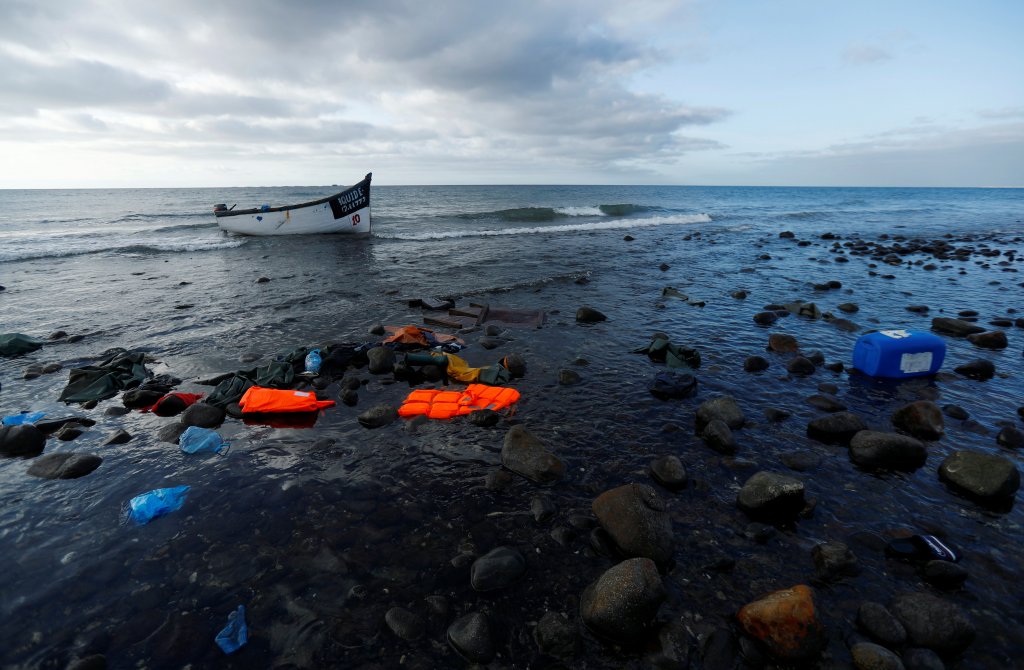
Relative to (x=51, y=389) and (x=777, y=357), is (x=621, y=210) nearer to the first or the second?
(x=777, y=357)

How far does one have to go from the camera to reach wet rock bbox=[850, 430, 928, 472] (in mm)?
5668

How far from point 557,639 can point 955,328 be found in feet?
41.3

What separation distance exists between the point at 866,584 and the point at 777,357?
20.1 ft

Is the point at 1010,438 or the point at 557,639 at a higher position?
the point at 1010,438

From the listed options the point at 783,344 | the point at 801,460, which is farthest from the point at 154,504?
the point at 783,344

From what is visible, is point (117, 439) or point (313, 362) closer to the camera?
point (117, 439)

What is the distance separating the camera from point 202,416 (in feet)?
22.6

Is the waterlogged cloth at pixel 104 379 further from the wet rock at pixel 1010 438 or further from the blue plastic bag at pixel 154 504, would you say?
the wet rock at pixel 1010 438

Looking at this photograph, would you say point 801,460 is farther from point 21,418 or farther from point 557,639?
point 21,418

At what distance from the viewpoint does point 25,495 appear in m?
5.39

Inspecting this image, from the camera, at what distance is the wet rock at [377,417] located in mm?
6852

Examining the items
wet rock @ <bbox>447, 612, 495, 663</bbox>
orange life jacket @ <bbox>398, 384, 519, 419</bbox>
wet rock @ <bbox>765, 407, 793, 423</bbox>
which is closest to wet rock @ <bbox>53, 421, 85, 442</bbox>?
orange life jacket @ <bbox>398, 384, 519, 419</bbox>

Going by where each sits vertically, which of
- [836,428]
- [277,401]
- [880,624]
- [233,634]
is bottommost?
[233,634]

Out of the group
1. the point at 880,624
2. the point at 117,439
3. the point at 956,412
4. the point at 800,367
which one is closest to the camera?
the point at 880,624
